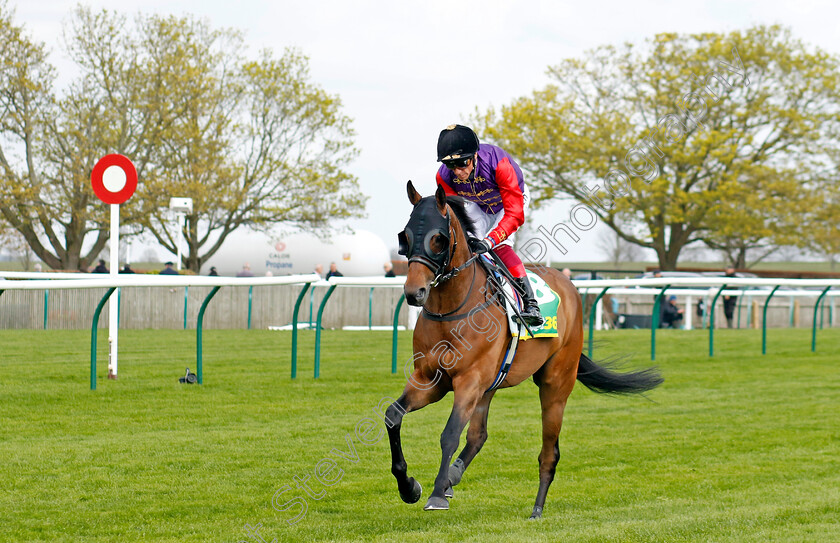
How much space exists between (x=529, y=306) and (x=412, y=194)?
40.6 inches

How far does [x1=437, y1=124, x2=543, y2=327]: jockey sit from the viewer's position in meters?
4.80

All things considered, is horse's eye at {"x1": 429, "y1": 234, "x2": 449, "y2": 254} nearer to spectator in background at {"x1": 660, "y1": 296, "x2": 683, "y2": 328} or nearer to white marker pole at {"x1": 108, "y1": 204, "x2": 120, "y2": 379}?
white marker pole at {"x1": 108, "y1": 204, "x2": 120, "y2": 379}

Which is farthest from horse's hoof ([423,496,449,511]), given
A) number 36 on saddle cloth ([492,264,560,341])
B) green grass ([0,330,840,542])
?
number 36 on saddle cloth ([492,264,560,341])

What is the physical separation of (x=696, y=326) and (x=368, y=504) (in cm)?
2107

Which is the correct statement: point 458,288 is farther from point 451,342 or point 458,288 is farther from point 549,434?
point 549,434

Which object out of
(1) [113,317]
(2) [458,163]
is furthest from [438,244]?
→ (1) [113,317]

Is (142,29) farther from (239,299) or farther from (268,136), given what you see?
(239,299)

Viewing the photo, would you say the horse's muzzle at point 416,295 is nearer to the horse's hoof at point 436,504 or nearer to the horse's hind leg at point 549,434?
the horse's hoof at point 436,504

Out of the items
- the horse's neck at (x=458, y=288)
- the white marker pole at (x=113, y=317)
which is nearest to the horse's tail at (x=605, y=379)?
the horse's neck at (x=458, y=288)

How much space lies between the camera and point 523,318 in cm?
502

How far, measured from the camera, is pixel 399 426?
445 cm

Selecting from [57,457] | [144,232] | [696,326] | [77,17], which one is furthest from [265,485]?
[144,232]

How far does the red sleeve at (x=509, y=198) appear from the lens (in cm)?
504

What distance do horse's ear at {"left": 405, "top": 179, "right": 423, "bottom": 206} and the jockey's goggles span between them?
38cm
